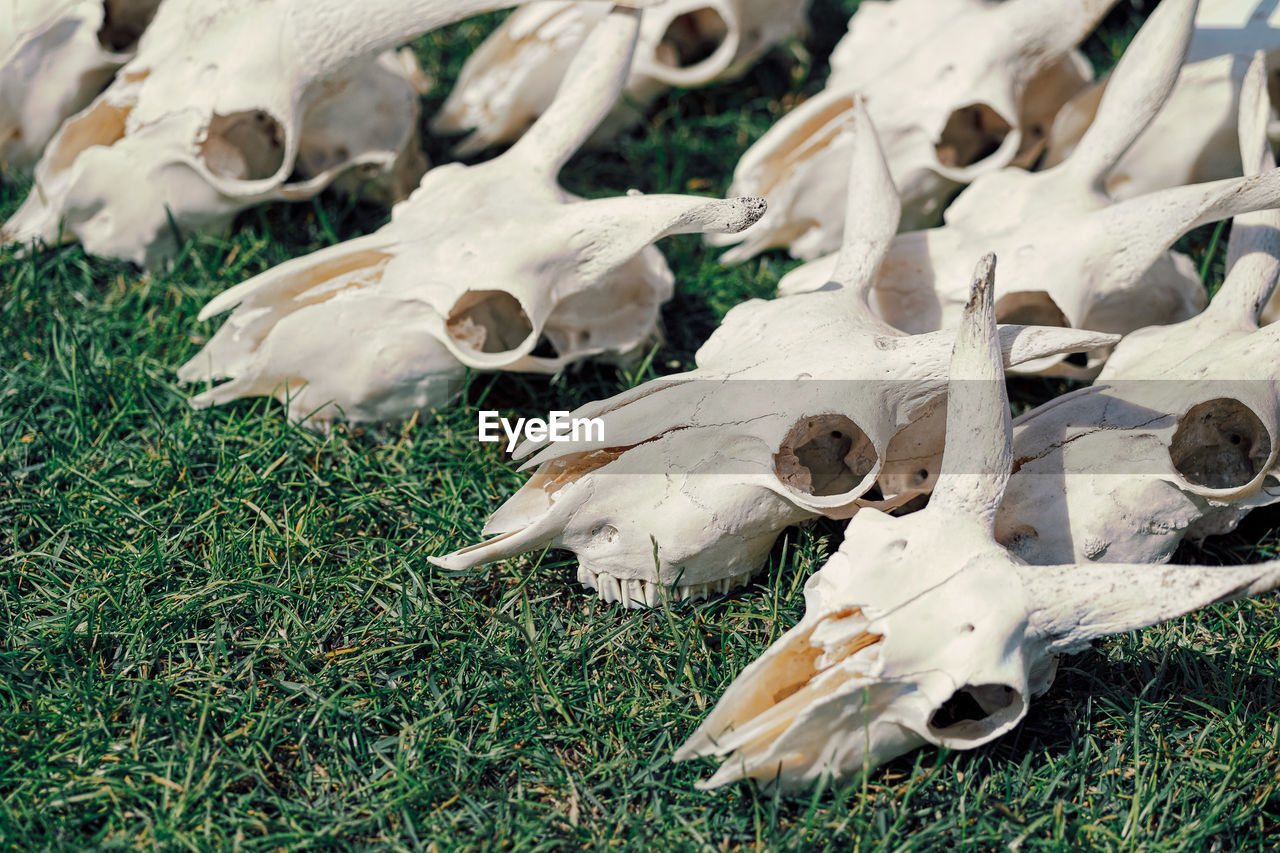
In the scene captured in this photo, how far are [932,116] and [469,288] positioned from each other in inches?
68.3

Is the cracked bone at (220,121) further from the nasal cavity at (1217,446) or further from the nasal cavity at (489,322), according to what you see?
the nasal cavity at (1217,446)

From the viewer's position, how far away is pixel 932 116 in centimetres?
387

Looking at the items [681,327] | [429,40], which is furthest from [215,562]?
[429,40]

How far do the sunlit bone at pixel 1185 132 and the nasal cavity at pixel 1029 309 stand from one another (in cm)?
61

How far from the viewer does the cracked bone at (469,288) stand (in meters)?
3.17

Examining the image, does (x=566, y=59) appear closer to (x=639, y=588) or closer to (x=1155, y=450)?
(x=639, y=588)

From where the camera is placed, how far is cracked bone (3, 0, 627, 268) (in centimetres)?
367

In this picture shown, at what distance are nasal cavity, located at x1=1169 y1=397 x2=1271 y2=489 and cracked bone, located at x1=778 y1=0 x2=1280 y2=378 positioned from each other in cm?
38

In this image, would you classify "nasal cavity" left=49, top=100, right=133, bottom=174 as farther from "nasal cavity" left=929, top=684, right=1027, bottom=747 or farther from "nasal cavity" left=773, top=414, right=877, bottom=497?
"nasal cavity" left=929, top=684, right=1027, bottom=747

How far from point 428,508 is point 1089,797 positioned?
1843mm

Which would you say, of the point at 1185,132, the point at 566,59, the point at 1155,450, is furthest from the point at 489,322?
the point at 1185,132

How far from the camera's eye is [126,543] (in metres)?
3.12

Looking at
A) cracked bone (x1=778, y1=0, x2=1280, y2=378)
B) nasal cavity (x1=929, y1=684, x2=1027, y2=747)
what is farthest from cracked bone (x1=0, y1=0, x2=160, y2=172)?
nasal cavity (x1=929, y1=684, x2=1027, y2=747)

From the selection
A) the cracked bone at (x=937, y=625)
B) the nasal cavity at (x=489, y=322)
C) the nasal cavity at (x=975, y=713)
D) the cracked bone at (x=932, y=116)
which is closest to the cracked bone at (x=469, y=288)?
the nasal cavity at (x=489, y=322)
